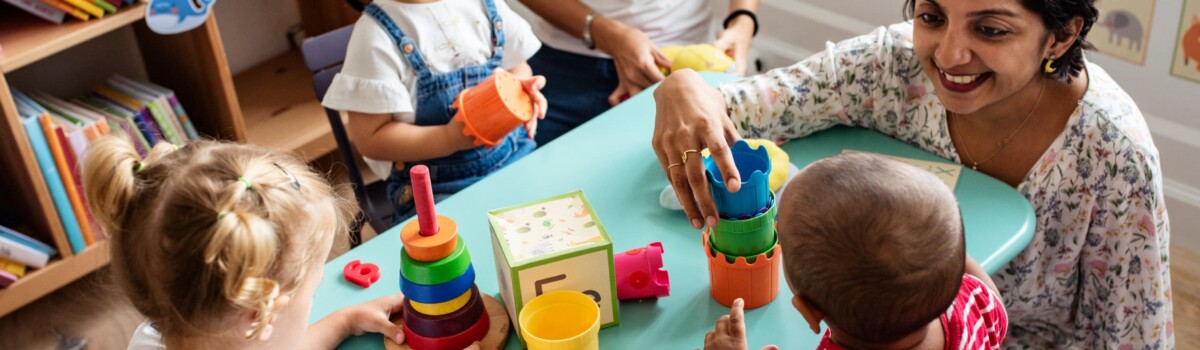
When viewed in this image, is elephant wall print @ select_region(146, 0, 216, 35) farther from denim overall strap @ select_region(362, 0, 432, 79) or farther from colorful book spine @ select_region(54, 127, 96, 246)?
denim overall strap @ select_region(362, 0, 432, 79)

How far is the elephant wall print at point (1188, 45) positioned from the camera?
81.8 inches

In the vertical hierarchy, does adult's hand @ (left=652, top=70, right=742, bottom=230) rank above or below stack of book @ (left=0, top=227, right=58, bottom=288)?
above

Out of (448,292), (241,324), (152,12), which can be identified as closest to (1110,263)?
(448,292)

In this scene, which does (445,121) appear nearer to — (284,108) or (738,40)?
(738,40)

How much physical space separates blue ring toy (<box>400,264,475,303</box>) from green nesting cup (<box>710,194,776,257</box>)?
295 mm

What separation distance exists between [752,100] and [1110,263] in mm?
562

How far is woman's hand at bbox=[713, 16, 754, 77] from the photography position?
2205mm

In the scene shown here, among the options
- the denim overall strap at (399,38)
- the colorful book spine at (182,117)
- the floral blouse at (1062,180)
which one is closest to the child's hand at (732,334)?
the floral blouse at (1062,180)

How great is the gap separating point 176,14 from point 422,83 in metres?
0.72

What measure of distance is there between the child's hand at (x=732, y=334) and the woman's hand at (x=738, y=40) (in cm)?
111

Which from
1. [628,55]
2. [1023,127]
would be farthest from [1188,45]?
[628,55]

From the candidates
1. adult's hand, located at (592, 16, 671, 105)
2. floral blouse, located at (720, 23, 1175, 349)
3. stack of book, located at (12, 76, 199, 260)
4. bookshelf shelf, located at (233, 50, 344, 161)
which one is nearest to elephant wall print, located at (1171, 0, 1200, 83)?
floral blouse, located at (720, 23, 1175, 349)

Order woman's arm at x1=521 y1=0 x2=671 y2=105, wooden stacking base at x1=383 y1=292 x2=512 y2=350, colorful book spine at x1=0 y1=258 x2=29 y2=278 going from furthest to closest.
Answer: colorful book spine at x1=0 y1=258 x2=29 y2=278 < woman's arm at x1=521 y1=0 x2=671 y2=105 < wooden stacking base at x1=383 y1=292 x2=512 y2=350

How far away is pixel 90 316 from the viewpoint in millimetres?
2414
